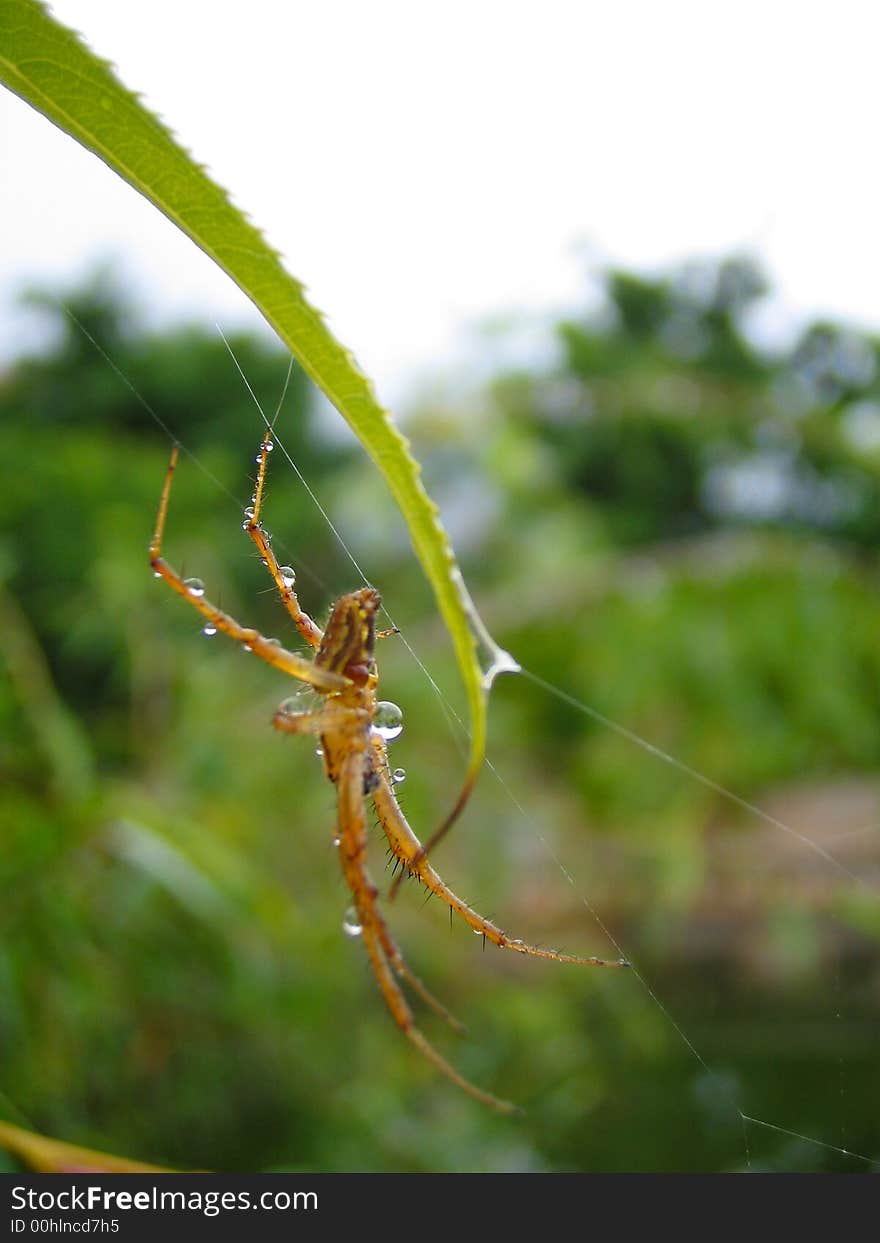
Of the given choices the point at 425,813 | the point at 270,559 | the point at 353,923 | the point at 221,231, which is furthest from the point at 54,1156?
the point at 425,813

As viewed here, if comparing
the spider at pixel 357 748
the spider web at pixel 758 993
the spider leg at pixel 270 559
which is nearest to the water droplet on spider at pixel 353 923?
the spider at pixel 357 748

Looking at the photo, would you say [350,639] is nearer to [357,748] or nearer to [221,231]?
[357,748]

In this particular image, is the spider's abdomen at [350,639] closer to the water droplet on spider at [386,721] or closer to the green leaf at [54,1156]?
the water droplet on spider at [386,721]

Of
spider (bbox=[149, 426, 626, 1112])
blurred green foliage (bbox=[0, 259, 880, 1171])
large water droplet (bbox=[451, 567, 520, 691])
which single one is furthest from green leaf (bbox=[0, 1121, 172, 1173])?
large water droplet (bbox=[451, 567, 520, 691])

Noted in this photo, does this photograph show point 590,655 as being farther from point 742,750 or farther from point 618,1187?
point 618,1187

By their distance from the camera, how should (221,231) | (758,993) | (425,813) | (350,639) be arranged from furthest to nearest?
1. (758,993)
2. (425,813)
3. (350,639)
4. (221,231)

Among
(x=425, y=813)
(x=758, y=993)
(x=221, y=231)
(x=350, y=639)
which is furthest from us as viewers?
(x=758, y=993)

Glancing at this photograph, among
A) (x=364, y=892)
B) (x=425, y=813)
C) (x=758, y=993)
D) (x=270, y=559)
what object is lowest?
(x=758, y=993)
